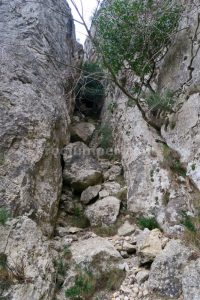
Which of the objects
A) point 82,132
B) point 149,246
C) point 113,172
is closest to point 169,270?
point 149,246

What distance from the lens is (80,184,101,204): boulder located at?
7.86 meters

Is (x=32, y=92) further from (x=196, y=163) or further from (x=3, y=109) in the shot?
(x=196, y=163)

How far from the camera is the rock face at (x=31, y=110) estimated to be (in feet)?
21.7

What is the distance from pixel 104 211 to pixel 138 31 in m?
4.83

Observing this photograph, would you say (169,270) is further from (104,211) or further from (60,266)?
(104,211)

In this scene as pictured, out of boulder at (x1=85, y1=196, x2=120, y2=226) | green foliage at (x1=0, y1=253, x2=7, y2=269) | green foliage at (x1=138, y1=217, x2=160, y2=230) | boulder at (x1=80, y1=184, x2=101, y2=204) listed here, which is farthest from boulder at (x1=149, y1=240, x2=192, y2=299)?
boulder at (x1=80, y1=184, x2=101, y2=204)

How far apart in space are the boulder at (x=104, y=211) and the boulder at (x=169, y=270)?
186 centimetres

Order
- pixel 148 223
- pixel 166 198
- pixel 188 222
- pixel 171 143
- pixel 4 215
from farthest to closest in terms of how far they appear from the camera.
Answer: pixel 171 143 < pixel 166 198 < pixel 148 223 < pixel 188 222 < pixel 4 215

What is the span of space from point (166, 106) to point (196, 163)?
1983 mm

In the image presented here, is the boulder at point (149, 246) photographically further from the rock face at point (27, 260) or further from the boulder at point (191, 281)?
the rock face at point (27, 260)

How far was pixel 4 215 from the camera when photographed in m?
5.73

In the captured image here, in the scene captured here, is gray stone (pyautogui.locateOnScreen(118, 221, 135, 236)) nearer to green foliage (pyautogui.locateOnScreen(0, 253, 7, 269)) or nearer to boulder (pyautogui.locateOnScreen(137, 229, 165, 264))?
boulder (pyautogui.locateOnScreen(137, 229, 165, 264))

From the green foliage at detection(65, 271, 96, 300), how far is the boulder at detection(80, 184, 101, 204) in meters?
2.40

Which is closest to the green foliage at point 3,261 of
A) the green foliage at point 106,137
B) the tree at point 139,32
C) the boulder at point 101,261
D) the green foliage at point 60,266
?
the green foliage at point 60,266
